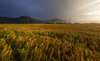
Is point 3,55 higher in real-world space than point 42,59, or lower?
higher

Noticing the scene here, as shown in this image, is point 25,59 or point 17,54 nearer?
point 25,59

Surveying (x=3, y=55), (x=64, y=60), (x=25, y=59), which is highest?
(x=3, y=55)

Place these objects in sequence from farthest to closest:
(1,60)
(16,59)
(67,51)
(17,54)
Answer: (67,51) → (17,54) → (16,59) → (1,60)

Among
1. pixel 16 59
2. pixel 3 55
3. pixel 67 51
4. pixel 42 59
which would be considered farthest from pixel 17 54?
pixel 67 51

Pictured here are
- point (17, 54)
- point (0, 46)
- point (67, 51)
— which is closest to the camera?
point (17, 54)

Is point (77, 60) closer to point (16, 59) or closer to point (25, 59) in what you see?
point (25, 59)

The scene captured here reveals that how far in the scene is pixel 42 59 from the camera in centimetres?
125

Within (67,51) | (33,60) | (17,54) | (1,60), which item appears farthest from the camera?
(67,51)

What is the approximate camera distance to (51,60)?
1.23 m

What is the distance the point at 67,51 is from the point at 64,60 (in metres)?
0.47

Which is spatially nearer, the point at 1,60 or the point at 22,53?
the point at 1,60

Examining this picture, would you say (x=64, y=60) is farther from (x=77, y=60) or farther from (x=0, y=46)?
(x=0, y=46)

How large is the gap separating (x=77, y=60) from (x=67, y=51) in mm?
555

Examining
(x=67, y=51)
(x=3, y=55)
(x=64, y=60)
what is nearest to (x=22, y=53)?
(x=3, y=55)
